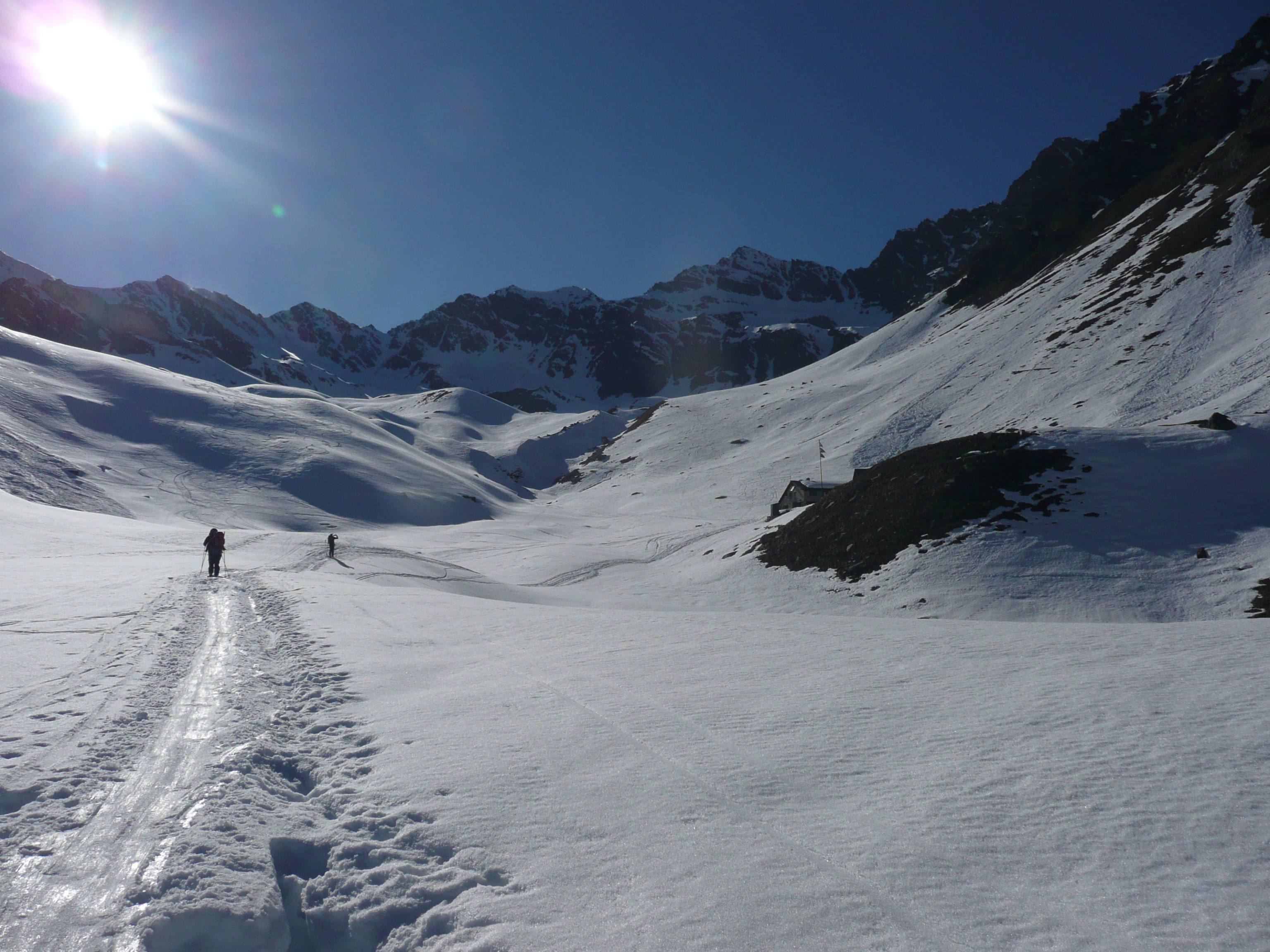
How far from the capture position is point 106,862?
4.03 meters

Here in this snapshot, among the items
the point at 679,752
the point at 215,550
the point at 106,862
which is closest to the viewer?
the point at 106,862

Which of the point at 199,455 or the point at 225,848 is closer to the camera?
the point at 225,848

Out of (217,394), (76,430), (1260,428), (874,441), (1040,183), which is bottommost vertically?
(1260,428)

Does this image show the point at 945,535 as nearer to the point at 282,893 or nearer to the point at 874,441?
the point at 282,893

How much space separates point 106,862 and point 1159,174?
12267 cm

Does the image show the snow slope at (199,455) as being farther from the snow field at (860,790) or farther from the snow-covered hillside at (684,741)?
the snow field at (860,790)

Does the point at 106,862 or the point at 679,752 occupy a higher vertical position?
the point at 106,862

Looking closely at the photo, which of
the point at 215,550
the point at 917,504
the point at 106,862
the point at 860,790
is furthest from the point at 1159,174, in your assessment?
the point at 106,862

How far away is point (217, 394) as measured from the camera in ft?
249

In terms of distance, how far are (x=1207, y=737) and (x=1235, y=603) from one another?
47.0ft

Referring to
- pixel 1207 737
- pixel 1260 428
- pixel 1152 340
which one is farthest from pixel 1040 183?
pixel 1207 737

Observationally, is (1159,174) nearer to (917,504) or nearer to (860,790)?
(917,504)

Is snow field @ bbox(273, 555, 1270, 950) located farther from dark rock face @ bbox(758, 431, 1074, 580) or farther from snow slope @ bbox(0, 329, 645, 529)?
snow slope @ bbox(0, 329, 645, 529)

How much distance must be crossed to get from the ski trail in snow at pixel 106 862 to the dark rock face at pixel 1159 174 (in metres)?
74.6
